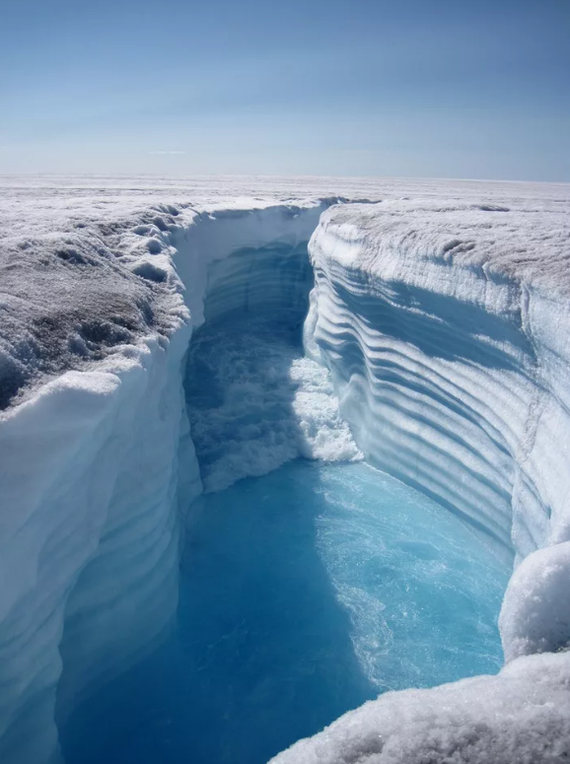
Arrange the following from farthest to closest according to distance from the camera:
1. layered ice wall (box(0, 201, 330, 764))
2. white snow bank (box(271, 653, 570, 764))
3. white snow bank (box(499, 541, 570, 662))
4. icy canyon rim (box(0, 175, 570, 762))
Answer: layered ice wall (box(0, 201, 330, 764)) → white snow bank (box(499, 541, 570, 662)) → icy canyon rim (box(0, 175, 570, 762)) → white snow bank (box(271, 653, 570, 764))

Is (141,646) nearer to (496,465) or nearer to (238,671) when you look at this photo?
(238,671)

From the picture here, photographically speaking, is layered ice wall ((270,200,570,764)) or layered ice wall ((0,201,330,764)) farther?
layered ice wall ((0,201,330,764))

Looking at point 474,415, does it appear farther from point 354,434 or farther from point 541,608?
point 541,608

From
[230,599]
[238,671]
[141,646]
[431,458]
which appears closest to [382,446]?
[431,458]

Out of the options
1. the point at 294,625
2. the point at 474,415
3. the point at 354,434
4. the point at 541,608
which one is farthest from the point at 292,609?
the point at 354,434

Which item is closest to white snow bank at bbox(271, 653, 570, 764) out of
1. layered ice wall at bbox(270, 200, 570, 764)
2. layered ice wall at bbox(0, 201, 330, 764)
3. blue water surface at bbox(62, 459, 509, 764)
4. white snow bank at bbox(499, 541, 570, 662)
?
layered ice wall at bbox(270, 200, 570, 764)

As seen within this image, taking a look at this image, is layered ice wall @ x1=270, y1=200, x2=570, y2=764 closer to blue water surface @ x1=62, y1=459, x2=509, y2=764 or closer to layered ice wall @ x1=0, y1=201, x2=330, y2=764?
blue water surface @ x1=62, y1=459, x2=509, y2=764

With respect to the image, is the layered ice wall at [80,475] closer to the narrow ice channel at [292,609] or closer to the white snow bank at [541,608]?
the narrow ice channel at [292,609]
